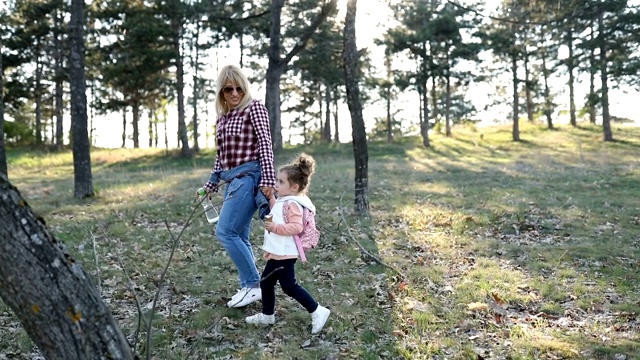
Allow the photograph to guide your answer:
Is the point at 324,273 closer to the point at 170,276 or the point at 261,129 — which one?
the point at 170,276

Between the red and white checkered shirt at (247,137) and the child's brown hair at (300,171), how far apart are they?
0.20 meters

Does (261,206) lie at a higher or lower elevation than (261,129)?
lower

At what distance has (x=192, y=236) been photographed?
7.94 m

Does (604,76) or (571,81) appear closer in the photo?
(604,76)

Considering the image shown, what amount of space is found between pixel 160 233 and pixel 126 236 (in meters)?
0.52

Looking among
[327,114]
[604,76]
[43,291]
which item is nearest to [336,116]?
[327,114]

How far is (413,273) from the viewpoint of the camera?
6086 millimetres

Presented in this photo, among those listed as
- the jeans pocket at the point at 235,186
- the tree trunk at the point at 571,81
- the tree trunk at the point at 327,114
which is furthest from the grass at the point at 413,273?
the tree trunk at the point at 327,114

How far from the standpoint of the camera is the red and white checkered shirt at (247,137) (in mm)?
4383

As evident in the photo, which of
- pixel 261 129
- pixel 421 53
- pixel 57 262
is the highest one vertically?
pixel 421 53

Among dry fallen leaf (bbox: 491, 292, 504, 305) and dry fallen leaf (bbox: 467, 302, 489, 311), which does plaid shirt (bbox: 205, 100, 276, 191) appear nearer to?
dry fallen leaf (bbox: 467, 302, 489, 311)

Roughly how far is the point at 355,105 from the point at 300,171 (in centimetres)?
509

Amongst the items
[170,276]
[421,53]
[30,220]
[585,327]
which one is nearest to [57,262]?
[30,220]

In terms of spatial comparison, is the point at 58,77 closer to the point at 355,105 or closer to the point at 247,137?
the point at 355,105
